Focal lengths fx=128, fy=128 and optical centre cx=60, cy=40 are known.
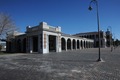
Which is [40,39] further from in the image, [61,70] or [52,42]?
[61,70]

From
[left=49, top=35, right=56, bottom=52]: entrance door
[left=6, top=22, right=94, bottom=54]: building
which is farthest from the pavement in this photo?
[left=49, top=35, right=56, bottom=52]: entrance door

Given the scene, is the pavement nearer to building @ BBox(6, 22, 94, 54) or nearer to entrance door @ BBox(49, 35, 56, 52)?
building @ BBox(6, 22, 94, 54)

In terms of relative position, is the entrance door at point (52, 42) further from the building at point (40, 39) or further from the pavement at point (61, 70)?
the pavement at point (61, 70)

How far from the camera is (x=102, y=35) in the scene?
82875 mm

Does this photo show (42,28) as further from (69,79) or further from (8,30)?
(69,79)

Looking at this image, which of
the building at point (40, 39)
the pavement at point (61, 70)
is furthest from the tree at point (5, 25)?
the pavement at point (61, 70)

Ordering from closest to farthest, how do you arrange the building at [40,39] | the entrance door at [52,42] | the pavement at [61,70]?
1. the pavement at [61,70]
2. the building at [40,39]
3. the entrance door at [52,42]

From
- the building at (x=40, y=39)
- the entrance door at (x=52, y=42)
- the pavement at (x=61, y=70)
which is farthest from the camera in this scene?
the entrance door at (x=52, y=42)

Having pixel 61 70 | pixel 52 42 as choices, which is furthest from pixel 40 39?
pixel 61 70

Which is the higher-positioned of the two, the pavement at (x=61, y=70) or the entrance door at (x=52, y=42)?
the entrance door at (x=52, y=42)

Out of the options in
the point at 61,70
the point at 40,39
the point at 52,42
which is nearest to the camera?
the point at 61,70

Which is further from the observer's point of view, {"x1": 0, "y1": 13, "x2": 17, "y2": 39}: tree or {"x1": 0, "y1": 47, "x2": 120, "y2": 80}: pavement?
{"x1": 0, "y1": 13, "x2": 17, "y2": 39}: tree

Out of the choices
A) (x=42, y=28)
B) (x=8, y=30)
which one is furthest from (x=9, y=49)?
(x=42, y=28)

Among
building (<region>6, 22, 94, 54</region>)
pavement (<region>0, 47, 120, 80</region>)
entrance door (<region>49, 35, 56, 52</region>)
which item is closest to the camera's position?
pavement (<region>0, 47, 120, 80</region>)
